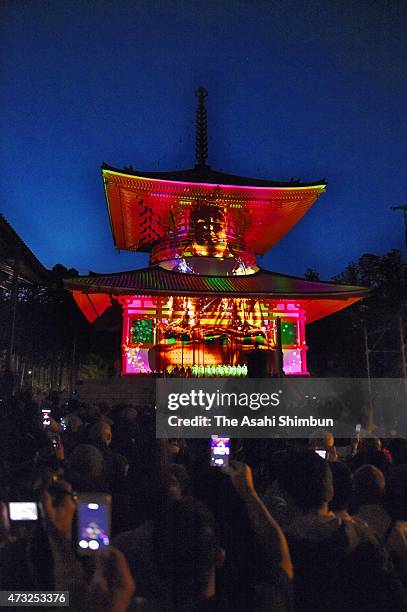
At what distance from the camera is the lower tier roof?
2019cm

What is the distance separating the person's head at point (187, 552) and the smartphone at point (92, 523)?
1.99 ft

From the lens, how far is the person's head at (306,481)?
307cm

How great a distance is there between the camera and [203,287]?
70.2 ft

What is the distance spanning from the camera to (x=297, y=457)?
10.6 feet

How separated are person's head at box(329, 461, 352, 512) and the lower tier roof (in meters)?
17.2

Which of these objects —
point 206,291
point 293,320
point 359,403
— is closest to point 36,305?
point 206,291

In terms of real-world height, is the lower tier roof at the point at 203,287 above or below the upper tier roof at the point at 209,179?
below

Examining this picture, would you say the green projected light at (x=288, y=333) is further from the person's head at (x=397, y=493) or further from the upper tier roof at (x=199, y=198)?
the person's head at (x=397, y=493)

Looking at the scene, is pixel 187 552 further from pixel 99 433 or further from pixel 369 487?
pixel 99 433

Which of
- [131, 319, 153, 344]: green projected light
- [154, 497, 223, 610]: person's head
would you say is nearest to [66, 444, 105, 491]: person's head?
[154, 497, 223, 610]: person's head

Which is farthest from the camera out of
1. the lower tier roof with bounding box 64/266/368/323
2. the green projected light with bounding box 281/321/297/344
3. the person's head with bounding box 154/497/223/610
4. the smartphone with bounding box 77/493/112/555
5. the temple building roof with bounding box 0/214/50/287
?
the green projected light with bounding box 281/321/297/344

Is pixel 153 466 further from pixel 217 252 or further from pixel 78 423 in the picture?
pixel 217 252

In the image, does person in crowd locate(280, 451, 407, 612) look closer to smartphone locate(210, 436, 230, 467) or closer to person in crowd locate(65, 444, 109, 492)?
person in crowd locate(65, 444, 109, 492)

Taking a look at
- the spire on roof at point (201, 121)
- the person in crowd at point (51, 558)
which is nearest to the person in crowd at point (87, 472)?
the person in crowd at point (51, 558)
